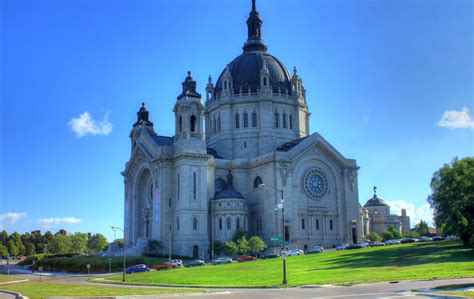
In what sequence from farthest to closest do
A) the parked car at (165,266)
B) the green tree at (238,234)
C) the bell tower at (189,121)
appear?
the bell tower at (189,121) → the green tree at (238,234) → the parked car at (165,266)

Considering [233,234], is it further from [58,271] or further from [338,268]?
[338,268]

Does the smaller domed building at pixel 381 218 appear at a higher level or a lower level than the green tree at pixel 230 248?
higher

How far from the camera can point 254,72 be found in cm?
10919

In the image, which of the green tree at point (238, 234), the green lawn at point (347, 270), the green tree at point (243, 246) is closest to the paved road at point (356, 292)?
the green lawn at point (347, 270)

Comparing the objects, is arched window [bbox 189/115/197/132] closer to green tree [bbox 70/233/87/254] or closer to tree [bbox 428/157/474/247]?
tree [bbox 428/157/474/247]

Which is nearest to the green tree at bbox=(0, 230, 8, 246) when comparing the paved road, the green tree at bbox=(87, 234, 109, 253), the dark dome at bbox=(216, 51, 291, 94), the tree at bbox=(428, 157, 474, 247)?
the green tree at bbox=(87, 234, 109, 253)

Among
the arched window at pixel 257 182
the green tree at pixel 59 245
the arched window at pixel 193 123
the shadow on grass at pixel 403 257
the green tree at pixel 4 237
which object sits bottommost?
the shadow on grass at pixel 403 257

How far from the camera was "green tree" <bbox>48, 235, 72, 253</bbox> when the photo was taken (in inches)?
5945

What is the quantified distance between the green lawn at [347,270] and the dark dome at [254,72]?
47.5 metres

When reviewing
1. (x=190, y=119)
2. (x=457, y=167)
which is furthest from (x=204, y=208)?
(x=457, y=167)

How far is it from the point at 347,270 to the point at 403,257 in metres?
10.3

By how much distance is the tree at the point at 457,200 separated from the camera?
60125 mm

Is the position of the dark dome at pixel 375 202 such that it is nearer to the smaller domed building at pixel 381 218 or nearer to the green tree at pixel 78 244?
the smaller domed building at pixel 381 218

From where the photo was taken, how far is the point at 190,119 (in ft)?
309
